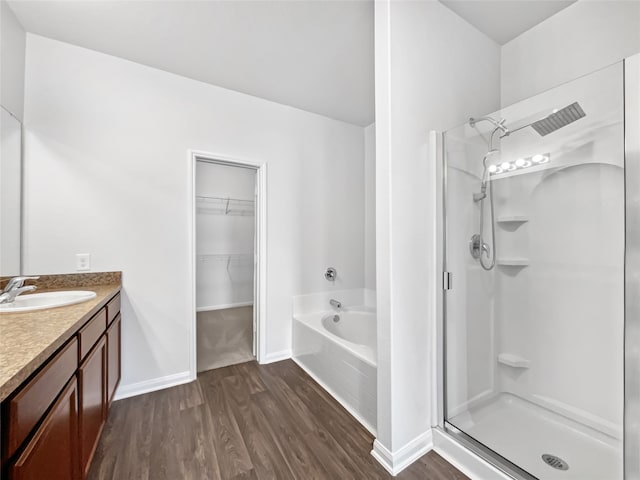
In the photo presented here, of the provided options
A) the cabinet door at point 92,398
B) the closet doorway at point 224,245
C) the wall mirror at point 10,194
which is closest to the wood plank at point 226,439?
the cabinet door at point 92,398

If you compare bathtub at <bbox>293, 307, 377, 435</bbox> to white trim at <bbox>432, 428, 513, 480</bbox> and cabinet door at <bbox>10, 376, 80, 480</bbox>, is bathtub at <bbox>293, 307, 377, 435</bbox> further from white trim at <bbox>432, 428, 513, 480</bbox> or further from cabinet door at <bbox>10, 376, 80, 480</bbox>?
cabinet door at <bbox>10, 376, 80, 480</bbox>

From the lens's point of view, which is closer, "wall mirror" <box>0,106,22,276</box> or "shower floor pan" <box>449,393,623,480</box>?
"shower floor pan" <box>449,393,623,480</box>

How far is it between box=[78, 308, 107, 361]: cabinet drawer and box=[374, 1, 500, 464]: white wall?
56.2 inches

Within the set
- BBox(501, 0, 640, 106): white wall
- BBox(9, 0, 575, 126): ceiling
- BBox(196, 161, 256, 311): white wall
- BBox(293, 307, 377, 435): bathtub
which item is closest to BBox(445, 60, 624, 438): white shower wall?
BBox(293, 307, 377, 435): bathtub

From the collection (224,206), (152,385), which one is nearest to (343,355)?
(152,385)

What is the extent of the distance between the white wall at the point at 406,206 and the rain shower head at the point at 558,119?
0.48 m

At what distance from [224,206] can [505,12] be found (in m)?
4.19

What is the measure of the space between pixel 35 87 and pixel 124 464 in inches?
97.5

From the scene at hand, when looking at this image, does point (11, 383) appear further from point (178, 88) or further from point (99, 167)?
point (178, 88)

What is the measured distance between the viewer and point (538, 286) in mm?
1725

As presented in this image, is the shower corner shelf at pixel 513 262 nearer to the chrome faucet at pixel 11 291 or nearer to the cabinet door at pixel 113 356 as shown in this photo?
the cabinet door at pixel 113 356

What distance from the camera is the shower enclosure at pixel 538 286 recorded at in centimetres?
136

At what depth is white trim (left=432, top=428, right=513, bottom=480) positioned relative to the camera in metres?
1.33

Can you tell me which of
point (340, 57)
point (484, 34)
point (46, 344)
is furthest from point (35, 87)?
point (484, 34)
